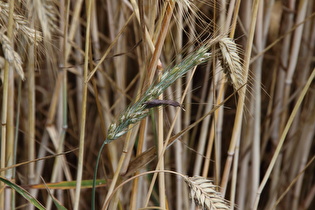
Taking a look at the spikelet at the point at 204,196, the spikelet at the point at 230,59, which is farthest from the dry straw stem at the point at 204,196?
the spikelet at the point at 230,59

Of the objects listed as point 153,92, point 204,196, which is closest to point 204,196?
point 204,196

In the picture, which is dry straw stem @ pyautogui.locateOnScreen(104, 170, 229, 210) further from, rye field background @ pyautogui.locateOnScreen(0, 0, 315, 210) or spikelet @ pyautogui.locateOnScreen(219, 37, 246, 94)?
spikelet @ pyautogui.locateOnScreen(219, 37, 246, 94)

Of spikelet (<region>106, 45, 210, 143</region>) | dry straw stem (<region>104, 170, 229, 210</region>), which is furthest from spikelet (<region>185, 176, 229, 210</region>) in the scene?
spikelet (<region>106, 45, 210, 143</region>)

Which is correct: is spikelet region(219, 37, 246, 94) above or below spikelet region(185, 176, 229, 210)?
above

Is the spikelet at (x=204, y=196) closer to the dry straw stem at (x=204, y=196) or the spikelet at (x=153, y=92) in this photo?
the dry straw stem at (x=204, y=196)

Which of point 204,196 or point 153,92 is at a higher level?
point 153,92

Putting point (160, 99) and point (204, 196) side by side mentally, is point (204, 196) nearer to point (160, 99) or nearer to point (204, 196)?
point (204, 196)

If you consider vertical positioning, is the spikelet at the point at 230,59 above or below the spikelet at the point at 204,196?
above
